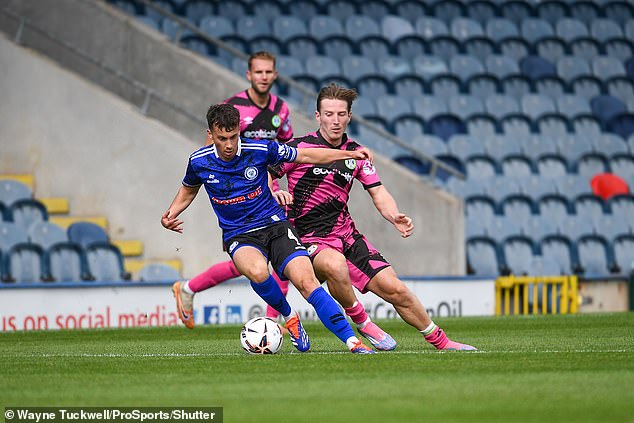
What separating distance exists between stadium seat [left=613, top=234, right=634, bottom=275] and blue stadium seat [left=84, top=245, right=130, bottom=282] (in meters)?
7.44

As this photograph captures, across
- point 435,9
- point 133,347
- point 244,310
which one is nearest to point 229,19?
point 435,9

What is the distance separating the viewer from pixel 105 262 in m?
14.4

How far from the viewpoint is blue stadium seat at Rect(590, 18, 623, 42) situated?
2172cm

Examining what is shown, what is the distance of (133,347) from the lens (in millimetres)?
9336

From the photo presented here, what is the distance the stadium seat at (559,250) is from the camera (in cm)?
1714

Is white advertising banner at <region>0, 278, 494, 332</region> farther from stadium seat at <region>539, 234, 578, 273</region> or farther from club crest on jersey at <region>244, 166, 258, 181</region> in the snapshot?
club crest on jersey at <region>244, 166, 258, 181</region>

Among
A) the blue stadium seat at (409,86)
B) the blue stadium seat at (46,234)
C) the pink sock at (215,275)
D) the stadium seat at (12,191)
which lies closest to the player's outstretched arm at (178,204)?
the pink sock at (215,275)

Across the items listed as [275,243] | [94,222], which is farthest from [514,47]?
[275,243]

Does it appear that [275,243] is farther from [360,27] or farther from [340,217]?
[360,27]

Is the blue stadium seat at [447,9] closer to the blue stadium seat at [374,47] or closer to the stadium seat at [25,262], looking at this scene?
the blue stadium seat at [374,47]

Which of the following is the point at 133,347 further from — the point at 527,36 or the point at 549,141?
the point at 527,36

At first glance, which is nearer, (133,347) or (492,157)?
(133,347)

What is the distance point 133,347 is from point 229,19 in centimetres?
1094

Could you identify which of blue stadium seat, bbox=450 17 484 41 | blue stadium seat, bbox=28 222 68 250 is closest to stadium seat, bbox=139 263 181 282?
blue stadium seat, bbox=28 222 68 250
